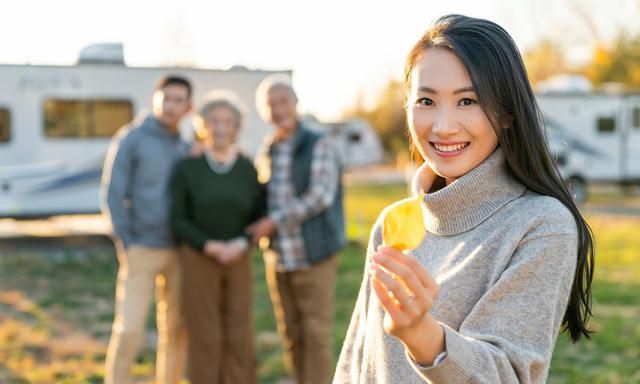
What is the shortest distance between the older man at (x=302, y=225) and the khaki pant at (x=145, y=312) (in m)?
0.58

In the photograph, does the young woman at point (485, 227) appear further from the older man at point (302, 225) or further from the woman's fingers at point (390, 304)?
the older man at point (302, 225)

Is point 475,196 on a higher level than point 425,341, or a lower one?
higher

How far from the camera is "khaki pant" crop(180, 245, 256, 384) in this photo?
4383 millimetres

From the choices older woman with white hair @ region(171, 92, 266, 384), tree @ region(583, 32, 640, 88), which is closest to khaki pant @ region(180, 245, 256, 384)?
older woman with white hair @ region(171, 92, 266, 384)

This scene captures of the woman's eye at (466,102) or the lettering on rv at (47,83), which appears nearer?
the woman's eye at (466,102)

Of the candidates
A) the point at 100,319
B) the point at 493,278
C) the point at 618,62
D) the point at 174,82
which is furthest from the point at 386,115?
the point at 493,278

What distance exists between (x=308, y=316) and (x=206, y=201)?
2.72 feet

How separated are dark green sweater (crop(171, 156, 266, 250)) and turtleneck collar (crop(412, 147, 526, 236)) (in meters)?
2.87

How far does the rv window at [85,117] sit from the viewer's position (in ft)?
38.9

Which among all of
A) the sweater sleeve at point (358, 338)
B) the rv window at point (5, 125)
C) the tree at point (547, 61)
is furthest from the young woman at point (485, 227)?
the tree at point (547, 61)

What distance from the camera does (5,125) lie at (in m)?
11.7

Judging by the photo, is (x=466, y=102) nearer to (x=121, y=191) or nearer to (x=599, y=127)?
(x=121, y=191)

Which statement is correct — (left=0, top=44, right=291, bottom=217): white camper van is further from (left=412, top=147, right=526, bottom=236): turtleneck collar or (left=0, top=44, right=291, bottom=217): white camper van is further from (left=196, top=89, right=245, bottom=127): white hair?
(left=412, top=147, right=526, bottom=236): turtleneck collar

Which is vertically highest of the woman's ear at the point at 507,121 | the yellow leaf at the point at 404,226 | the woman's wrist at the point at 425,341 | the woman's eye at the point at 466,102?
the woman's eye at the point at 466,102
